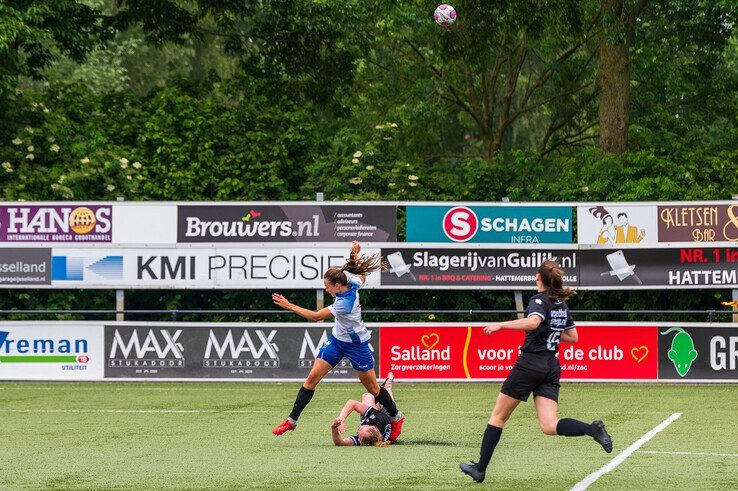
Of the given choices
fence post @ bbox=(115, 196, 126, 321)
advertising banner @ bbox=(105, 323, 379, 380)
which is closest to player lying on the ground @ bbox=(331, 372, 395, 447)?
advertising banner @ bbox=(105, 323, 379, 380)

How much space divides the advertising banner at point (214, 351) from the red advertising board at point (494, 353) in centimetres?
103

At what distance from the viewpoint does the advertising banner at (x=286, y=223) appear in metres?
22.1

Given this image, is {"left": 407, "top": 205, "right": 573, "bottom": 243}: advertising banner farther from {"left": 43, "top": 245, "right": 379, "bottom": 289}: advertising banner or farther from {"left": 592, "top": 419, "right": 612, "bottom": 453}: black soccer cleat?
{"left": 592, "top": 419, "right": 612, "bottom": 453}: black soccer cleat

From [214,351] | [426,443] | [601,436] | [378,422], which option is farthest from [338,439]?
[214,351]

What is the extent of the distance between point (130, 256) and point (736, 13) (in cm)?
1552

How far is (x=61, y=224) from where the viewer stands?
22297 millimetres

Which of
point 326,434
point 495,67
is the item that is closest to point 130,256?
point 326,434

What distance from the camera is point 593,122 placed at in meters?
38.8

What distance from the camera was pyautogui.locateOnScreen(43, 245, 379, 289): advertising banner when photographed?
22.1m

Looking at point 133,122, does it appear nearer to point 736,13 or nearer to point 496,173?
point 496,173

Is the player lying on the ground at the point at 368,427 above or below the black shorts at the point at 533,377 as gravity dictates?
below

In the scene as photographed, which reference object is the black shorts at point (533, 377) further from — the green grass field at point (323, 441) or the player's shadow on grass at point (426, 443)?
the player's shadow on grass at point (426, 443)

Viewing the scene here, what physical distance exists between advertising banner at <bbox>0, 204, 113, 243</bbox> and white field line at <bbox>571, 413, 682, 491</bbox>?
10.8m

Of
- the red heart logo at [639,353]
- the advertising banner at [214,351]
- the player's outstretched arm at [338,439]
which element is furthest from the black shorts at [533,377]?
the advertising banner at [214,351]
